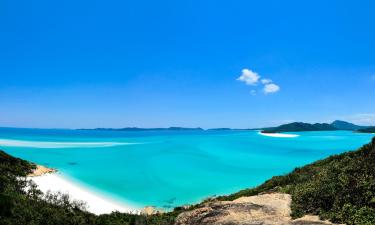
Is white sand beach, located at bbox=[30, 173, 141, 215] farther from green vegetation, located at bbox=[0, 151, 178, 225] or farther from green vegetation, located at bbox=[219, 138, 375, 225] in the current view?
green vegetation, located at bbox=[219, 138, 375, 225]

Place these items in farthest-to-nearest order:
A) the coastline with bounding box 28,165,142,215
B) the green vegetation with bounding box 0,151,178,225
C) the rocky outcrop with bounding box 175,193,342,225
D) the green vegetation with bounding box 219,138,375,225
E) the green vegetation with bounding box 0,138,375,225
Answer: the coastline with bounding box 28,165,142,215
the green vegetation with bounding box 0,151,178,225
the rocky outcrop with bounding box 175,193,342,225
the green vegetation with bounding box 0,138,375,225
the green vegetation with bounding box 219,138,375,225

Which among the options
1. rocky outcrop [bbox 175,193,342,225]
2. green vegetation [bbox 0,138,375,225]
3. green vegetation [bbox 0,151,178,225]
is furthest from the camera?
green vegetation [bbox 0,151,178,225]

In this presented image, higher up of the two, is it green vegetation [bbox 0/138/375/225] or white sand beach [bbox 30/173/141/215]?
green vegetation [bbox 0/138/375/225]

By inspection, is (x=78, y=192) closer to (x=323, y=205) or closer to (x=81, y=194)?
(x=81, y=194)

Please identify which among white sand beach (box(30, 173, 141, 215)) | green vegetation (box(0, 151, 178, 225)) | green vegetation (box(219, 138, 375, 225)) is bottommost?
white sand beach (box(30, 173, 141, 215))

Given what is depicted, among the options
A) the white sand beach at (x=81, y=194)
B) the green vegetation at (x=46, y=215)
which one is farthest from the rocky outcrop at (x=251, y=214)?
the white sand beach at (x=81, y=194)

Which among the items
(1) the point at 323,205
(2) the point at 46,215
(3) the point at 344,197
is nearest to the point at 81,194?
(2) the point at 46,215

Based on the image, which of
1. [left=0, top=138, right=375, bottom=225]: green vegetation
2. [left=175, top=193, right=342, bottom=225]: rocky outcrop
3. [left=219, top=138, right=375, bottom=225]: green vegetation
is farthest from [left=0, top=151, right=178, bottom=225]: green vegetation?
[left=219, top=138, right=375, bottom=225]: green vegetation

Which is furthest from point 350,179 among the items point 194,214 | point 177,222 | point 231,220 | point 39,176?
point 39,176
